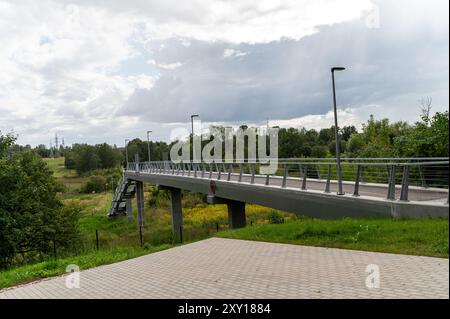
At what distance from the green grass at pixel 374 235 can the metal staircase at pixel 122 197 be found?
5016 cm

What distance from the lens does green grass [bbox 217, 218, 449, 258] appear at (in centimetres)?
1096

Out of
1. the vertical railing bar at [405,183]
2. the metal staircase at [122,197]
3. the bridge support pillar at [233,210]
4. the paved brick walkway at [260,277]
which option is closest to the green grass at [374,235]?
the paved brick walkway at [260,277]

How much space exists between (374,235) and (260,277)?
4217 mm

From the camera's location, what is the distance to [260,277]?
10125mm

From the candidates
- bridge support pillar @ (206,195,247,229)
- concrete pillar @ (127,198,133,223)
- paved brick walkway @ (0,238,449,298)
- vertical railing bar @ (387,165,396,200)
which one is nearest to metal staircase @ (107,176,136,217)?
concrete pillar @ (127,198,133,223)

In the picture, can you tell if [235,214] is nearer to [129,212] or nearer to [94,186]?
[129,212]

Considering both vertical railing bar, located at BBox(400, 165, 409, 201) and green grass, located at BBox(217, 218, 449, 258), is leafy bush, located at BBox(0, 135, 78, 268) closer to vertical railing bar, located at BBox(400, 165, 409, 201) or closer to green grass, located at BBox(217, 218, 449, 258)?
green grass, located at BBox(217, 218, 449, 258)

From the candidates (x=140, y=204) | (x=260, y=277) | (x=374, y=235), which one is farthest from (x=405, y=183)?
(x=140, y=204)

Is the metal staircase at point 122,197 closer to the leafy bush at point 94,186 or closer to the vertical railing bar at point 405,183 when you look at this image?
the leafy bush at point 94,186

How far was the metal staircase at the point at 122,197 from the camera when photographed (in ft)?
211

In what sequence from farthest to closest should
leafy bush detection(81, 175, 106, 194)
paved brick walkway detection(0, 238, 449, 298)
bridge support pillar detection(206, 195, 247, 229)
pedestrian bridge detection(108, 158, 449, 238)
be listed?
leafy bush detection(81, 175, 106, 194), bridge support pillar detection(206, 195, 247, 229), pedestrian bridge detection(108, 158, 449, 238), paved brick walkway detection(0, 238, 449, 298)

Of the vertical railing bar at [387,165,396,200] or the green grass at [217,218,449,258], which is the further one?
the vertical railing bar at [387,165,396,200]

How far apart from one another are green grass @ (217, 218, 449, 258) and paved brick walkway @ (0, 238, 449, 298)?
17.6 inches
